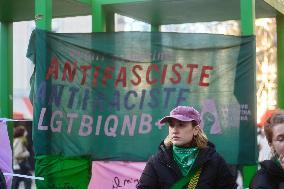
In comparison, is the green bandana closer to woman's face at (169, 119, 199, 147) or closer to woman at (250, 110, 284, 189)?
woman's face at (169, 119, 199, 147)

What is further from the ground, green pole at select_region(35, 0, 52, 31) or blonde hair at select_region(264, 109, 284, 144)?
green pole at select_region(35, 0, 52, 31)

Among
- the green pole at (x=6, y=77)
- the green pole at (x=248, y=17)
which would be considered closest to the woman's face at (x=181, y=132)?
the green pole at (x=248, y=17)

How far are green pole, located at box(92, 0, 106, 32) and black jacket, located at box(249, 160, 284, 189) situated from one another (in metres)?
4.12

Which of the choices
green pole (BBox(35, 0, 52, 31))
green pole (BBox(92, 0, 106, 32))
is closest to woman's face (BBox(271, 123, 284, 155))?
green pole (BBox(35, 0, 52, 31))

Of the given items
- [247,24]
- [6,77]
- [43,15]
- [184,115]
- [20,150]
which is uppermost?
[43,15]

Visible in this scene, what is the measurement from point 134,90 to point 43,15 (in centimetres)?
129

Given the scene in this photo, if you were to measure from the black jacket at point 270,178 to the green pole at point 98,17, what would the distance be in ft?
13.5

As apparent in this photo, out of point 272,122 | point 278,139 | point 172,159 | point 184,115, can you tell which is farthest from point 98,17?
point 278,139

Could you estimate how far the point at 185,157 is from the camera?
3.51 m

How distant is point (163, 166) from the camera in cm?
353

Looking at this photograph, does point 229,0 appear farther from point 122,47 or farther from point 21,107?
point 21,107

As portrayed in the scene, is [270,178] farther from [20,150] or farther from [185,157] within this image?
[20,150]

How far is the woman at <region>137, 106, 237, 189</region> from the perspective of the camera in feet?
11.5

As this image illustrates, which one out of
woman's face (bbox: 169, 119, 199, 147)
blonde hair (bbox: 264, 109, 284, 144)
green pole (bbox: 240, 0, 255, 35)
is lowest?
woman's face (bbox: 169, 119, 199, 147)
